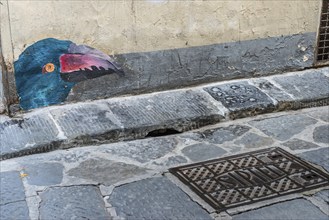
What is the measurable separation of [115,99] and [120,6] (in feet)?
2.83

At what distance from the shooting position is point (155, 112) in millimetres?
5031

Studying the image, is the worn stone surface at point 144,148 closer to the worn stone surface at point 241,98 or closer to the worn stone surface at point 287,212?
the worn stone surface at point 241,98

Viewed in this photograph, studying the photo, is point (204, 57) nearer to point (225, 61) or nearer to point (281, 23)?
point (225, 61)

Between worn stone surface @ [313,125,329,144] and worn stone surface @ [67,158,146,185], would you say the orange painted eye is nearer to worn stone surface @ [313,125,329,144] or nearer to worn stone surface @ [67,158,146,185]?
worn stone surface @ [67,158,146,185]

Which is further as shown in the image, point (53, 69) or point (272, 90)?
point (272, 90)

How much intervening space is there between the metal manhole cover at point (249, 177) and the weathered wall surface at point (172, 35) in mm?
1281

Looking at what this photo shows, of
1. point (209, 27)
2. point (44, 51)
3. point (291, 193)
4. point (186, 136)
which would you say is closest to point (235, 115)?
point (186, 136)

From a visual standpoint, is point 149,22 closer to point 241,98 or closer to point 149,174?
point 241,98

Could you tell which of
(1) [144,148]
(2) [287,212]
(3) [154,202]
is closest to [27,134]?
(1) [144,148]

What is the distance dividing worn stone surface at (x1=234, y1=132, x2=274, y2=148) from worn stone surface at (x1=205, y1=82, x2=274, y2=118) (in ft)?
1.23

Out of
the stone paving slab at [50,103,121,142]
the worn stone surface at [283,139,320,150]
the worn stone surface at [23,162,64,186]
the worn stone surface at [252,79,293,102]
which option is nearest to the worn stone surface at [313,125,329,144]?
the worn stone surface at [283,139,320,150]

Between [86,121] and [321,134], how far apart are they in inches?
80.5

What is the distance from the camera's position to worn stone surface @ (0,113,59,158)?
14.5 feet

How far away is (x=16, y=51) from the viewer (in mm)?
4750
